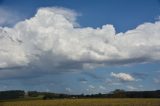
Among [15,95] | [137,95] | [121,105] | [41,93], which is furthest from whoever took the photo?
[41,93]

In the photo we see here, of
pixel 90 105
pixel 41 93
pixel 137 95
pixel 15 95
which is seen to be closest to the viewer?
pixel 90 105

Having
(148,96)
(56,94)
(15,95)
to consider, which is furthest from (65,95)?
(148,96)

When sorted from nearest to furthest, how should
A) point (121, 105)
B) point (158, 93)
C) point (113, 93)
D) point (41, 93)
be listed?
point (121, 105) → point (158, 93) → point (113, 93) → point (41, 93)

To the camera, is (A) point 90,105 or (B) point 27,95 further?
(B) point 27,95

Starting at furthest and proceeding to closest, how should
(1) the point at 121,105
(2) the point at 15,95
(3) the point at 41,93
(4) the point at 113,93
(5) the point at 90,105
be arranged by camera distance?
(3) the point at 41,93 < (2) the point at 15,95 < (4) the point at 113,93 < (5) the point at 90,105 < (1) the point at 121,105

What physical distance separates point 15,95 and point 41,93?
18.1 meters

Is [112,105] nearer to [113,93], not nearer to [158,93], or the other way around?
[158,93]

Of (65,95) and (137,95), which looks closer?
(137,95)

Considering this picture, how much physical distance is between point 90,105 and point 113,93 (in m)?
52.8

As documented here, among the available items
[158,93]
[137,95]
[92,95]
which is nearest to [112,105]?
[158,93]

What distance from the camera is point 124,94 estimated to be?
119188mm

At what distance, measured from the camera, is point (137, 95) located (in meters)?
112

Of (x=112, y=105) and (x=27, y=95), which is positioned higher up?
(x=27, y=95)

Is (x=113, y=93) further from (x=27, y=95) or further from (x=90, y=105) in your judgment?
(x=90, y=105)
